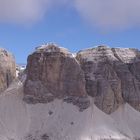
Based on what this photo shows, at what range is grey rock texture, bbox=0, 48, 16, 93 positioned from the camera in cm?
14388

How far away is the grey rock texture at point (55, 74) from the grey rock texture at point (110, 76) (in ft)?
16.9

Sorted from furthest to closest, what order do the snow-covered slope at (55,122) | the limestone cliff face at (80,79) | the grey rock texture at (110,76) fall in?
the grey rock texture at (110,76) < the limestone cliff face at (80,79) < the snow-covered slope at (55,122)

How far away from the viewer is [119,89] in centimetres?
15250

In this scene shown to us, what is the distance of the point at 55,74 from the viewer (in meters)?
147

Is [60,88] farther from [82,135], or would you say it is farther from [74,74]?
[82,135]

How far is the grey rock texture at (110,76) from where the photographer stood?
14888cm

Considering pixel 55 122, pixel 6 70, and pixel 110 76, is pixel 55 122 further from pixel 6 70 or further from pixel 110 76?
pixel 110 76

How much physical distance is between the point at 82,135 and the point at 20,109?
17.6 meters

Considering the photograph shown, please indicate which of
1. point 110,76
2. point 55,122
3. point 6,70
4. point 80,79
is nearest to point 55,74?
point 80,79

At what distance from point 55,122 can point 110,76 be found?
22.1 metres

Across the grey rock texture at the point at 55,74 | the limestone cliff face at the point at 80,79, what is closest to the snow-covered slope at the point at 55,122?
the limestone cliff face at the point at 80,79

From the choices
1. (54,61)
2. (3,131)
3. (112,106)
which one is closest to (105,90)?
(112,106)

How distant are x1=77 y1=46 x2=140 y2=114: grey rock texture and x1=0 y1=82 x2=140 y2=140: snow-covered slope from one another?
3.74 m

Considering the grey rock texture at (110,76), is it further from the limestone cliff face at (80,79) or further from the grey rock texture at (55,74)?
the grey rock texture at (55,74)
